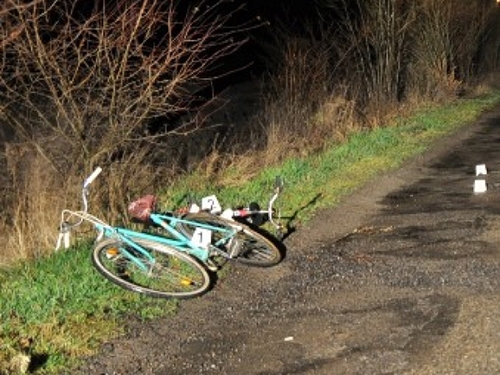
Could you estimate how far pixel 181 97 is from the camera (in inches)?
380

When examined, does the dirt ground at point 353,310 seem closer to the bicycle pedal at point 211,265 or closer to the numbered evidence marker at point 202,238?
the bicycle pedal at point 211,265

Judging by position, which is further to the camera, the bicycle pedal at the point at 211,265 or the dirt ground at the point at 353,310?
the bicycle pedal at the point at 211,265

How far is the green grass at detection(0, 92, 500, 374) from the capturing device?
5.20 meters

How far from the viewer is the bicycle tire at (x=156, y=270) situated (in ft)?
19.9

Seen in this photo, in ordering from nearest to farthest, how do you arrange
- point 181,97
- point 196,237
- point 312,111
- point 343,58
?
1. point 196,237
2. point 181,97
3. point 312,111
4. point 343,58

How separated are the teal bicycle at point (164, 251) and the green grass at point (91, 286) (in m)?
0.19

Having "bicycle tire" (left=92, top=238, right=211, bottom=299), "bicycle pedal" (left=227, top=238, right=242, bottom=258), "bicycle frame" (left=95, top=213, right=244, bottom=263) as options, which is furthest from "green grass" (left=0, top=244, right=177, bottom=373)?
"bicycle pedal" (left=227, top=238, right=242, bottom=258)

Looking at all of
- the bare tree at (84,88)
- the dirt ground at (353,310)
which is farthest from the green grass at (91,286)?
the bare tree at (84,88)

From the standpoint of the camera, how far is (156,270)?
6.25 metres

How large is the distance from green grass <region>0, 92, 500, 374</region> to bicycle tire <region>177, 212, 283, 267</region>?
3.24ft

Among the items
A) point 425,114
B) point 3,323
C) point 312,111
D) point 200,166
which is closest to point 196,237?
point 3,323

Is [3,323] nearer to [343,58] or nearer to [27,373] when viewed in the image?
[27,373]

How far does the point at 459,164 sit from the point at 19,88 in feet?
22.0

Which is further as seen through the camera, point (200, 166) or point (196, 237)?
point (200, 166)
